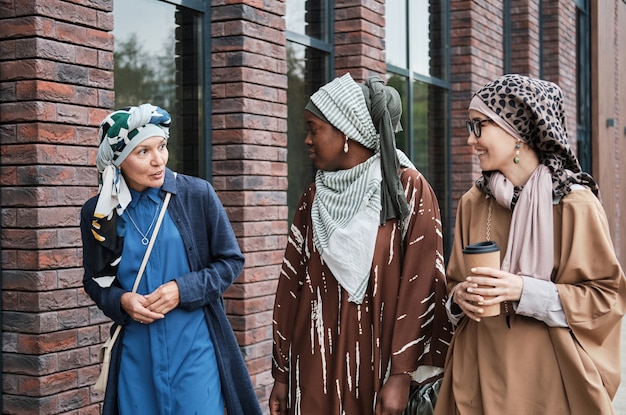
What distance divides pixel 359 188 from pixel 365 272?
33 cm

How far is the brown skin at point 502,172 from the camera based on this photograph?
2863 millimetres

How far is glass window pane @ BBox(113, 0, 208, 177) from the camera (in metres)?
5.09

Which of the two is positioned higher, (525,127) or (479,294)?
(525,127)

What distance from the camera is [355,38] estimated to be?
6801 mm

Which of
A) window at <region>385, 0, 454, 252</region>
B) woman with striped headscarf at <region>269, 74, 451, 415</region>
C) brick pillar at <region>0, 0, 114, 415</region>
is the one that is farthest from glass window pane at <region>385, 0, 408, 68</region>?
woman with striped headscarf at <region>269, 74, 451, 415</region>

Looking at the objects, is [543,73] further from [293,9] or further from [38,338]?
[38,338]

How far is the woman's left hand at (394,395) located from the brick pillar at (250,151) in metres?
2.25

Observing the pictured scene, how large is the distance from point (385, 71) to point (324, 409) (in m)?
4.26

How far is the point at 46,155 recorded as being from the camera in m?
4.07

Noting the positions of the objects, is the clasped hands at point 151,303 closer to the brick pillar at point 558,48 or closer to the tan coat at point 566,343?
the tan coat at point 566,343

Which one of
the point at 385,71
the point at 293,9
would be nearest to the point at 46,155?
the point at 293,9

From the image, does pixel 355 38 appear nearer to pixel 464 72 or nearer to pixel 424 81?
pixel 424 81

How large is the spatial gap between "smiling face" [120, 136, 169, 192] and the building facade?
2.89 ft

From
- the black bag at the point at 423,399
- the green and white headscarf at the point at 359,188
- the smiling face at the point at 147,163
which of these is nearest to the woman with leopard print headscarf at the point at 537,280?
the black bag at the point at 423,399
